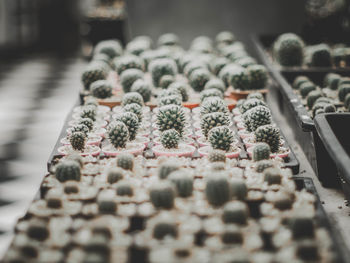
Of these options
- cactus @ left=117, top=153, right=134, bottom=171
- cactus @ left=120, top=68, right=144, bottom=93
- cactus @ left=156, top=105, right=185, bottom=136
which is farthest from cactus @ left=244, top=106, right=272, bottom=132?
cactus @ left=120, top=68, right=144, bottom=93

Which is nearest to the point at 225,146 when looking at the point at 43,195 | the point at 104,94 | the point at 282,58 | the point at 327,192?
the point at 327,192

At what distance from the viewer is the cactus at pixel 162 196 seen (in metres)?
1.84

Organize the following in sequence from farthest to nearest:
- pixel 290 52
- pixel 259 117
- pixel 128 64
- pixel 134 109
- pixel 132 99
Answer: pixel 290 52, pixel 128 64, pixel 132 99, pixel 134 109, pixel 259 117

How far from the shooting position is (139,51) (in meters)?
4.80

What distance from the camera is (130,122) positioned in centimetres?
268

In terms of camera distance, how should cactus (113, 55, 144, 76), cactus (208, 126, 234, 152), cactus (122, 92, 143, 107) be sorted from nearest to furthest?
cactus (208, 126, 234, 152) < cactus (122, 92, 143, 107) < cactus (113, 55, 144, 76)

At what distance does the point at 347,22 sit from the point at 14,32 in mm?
7005

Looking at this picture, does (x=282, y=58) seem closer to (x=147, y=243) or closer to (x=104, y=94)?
(x=104, y=94)

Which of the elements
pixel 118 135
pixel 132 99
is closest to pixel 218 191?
pixel 118 135

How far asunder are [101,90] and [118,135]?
1.10 m

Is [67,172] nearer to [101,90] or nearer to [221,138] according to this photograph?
[221,138]

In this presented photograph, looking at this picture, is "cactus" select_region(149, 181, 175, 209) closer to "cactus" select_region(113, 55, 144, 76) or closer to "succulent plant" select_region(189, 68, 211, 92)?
"succulent plant" select_region(189, 68, 211, 92)

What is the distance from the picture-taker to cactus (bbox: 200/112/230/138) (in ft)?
8.76

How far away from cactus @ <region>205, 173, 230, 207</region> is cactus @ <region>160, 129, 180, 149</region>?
666mm
